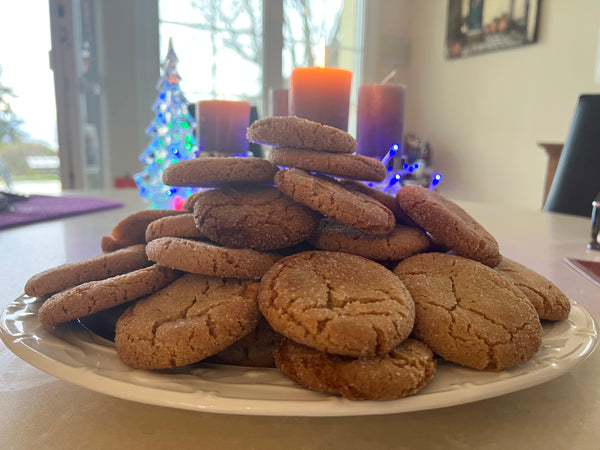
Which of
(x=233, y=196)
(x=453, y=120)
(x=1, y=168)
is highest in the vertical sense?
(x=453, y=120)

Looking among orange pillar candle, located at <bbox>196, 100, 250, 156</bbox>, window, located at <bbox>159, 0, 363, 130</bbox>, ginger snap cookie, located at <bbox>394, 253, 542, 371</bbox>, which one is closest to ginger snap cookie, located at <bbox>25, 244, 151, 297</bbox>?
ginger snap cookie, located at <bbox>394, 253, 542, 371</bbox>

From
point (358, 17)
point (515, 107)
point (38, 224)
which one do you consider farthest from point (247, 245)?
point (358, 17)

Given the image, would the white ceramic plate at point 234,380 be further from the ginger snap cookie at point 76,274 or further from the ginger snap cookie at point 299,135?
the ginger snap cookie at point 299,135

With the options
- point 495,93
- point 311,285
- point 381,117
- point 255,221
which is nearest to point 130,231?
point 255,221

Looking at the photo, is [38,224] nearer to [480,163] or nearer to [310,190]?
[310,190]

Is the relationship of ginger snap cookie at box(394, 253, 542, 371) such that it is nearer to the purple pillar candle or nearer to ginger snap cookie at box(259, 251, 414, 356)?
ginger snap cookie at box(259, 251, 414, 356)

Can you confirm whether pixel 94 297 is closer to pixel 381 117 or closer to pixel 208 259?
pixel 208 259
